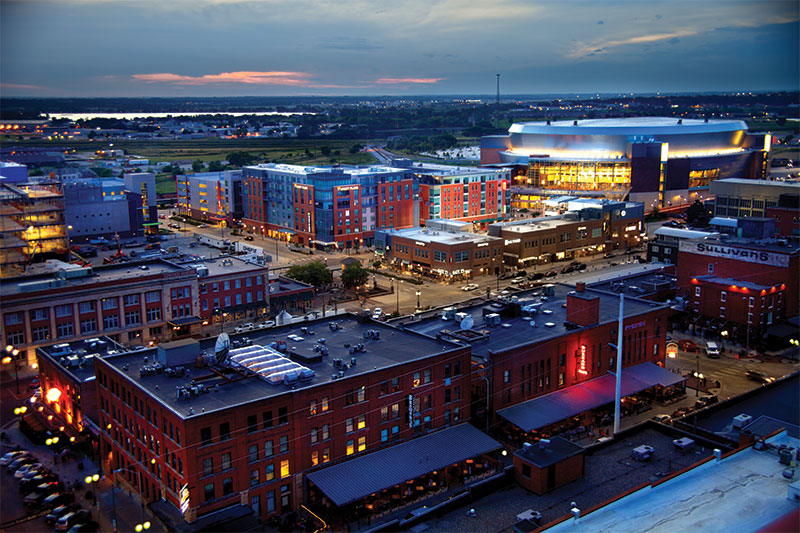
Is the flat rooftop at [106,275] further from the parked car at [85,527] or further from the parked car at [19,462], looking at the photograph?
the parked car at [85,527]

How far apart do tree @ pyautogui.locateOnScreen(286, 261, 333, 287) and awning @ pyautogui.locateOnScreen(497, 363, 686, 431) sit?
120 ft

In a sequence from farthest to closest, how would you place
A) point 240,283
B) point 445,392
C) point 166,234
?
point 166,234, point 240,283, point 445,392

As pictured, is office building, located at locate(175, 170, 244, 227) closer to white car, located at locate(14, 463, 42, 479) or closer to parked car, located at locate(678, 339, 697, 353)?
parked car, located at locate(678, 339, 697, 353)

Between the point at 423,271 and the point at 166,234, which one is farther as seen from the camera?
the point at 166,234

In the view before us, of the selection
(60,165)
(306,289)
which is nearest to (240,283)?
(306,289)

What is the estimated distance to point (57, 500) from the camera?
1391 inches

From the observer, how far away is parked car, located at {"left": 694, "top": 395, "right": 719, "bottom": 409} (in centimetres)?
4669

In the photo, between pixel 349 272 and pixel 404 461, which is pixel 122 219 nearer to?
pixel 349 272

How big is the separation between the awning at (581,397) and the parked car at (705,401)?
1.78 metres

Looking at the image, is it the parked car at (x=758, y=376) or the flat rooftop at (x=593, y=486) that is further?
the parked car at (x=758, y=376)

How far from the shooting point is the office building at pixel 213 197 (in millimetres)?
120000

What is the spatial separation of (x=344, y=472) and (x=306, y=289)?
3888 cm

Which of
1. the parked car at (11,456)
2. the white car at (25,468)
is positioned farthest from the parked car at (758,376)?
the parked car at (11,456)

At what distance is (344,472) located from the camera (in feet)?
114
